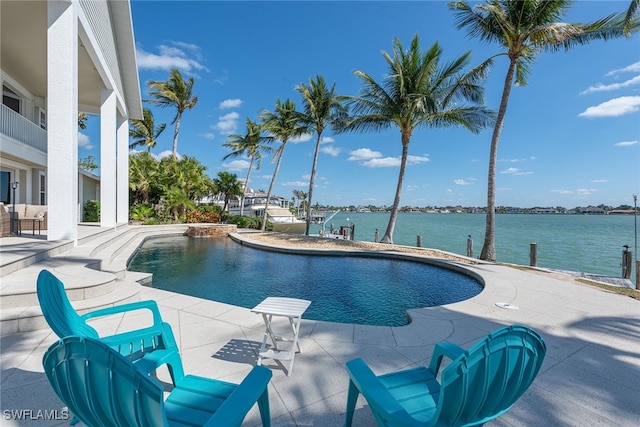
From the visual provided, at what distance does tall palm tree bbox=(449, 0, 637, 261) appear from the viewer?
908 centimetres

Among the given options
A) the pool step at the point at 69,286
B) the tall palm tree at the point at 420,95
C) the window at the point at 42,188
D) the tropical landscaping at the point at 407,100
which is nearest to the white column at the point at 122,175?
the window at the point at 42,188

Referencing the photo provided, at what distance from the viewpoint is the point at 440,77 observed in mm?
13250

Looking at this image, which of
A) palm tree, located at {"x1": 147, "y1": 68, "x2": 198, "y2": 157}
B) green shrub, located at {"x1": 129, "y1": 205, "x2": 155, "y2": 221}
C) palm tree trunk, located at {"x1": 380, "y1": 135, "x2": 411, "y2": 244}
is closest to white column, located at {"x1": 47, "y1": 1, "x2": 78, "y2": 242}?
palm tree trunk, located at {"x1": 380, "y1": 135, "x2": 411, "y2": 244}

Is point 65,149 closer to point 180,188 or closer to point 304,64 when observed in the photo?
point 180,188

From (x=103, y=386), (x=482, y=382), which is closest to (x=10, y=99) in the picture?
(x=103, y=386)

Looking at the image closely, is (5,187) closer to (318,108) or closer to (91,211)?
(91,211)

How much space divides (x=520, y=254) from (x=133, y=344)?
963 inches

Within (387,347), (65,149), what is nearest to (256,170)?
(65,149)

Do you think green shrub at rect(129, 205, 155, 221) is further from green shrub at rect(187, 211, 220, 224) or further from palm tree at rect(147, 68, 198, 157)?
palm tree at rect(147, 68, 198, 157)

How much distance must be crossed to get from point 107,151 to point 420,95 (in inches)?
527

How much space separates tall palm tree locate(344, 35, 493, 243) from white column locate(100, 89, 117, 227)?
1131 cm

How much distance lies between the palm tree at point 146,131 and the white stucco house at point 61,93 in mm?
12879

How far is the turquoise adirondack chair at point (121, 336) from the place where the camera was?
77.9 inches

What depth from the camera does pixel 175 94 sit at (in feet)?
77.3
